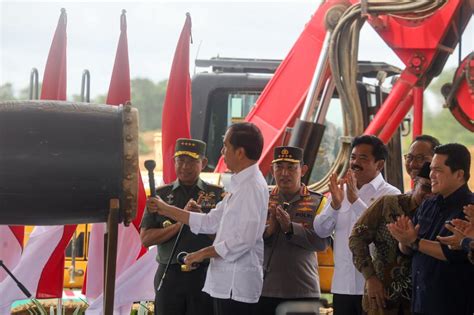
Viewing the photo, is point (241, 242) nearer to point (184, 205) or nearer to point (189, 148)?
point (184, 205)

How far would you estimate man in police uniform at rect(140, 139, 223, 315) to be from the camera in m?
6.85

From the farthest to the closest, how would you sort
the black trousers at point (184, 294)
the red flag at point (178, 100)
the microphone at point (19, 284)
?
the red flag at point (178, 100), the microphone at point (19, 284), the black trousers at point (184, 294)

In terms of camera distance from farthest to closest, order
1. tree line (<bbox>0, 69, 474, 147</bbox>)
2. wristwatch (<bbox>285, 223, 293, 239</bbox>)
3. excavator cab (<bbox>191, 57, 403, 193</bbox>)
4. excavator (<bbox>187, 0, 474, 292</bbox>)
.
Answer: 1. tree line (<bbox>0, 69, 474, 147</bbox>)
2. excavator cab (<bbox>191, 57, 403, 193</bbox>)
3. excavator (<bbox>187, 0, 474, 292</bbox>)
4. wristwatch (<bbox>285, 223, 293, 239</bbox>)

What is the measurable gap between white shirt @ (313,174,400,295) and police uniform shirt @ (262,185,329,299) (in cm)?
10

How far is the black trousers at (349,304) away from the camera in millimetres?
6539

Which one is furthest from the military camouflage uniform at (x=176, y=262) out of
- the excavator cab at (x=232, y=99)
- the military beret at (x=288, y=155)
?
the excavator cab at (x=232, y=99)

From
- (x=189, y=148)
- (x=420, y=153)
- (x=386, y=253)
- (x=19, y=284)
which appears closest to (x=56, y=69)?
(x=19, y=284)

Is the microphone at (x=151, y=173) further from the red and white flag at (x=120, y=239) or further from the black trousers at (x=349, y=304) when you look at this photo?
the red and white flag at (x=120, y=239)

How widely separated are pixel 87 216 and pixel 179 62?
9.53 feet

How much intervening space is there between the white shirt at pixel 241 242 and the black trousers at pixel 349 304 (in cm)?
61

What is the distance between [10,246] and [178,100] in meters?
1.70

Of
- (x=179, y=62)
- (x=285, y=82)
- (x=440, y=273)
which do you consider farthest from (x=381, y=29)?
(x=440, y=273)

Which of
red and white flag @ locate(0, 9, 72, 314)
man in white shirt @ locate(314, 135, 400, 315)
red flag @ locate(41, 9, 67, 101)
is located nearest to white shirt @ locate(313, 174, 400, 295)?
man in white shirt @ locate(314, 135, 400, 315)

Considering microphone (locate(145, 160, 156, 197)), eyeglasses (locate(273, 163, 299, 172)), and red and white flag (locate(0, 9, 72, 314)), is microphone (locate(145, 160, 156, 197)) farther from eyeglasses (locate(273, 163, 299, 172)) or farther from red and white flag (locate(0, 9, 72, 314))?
red and white flag (locate(0, 9, 72, 314))
